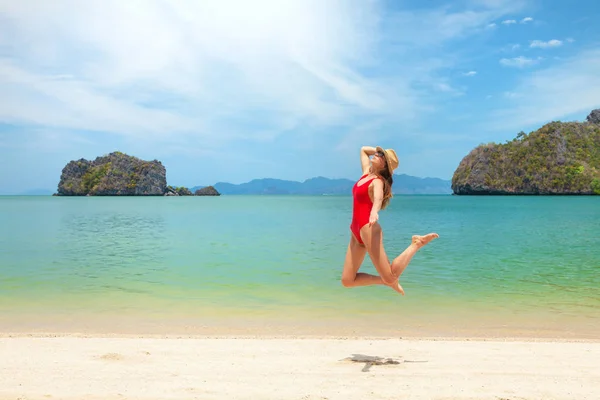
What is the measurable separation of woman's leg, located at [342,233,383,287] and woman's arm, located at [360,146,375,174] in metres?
1.03

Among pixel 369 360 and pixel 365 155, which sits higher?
pixel 365 155

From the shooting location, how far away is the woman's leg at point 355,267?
23.9ft

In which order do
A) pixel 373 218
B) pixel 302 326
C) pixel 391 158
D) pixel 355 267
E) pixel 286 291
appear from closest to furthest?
pixel 373 218, pixel 391 158, pixel 355 267, pixel 302 326, pixel 286 291

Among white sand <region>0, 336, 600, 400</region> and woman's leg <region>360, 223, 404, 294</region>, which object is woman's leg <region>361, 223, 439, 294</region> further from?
white sand <region>0, 336, 600, 400</region>

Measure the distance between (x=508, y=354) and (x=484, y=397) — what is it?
275 cm

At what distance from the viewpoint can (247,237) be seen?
37.7m

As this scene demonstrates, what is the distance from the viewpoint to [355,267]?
7.40 meters

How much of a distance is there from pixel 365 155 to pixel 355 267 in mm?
1640

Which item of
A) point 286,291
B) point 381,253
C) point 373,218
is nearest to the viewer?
point 373,218

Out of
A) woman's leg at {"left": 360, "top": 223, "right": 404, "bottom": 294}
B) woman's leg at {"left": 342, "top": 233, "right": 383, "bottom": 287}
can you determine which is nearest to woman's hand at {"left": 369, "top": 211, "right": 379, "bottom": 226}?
woman's leg at {"left": 360, "top": 223, "right": 404, "bottom": 294}

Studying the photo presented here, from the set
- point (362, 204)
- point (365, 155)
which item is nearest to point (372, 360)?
point (362, 204)

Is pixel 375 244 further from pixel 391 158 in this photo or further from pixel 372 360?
pixel 372 360

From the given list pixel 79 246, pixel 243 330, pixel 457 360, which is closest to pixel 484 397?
pixel 457 360

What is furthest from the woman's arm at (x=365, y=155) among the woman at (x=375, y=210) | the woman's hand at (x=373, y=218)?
the woman's hand at (x=373, y=218)
